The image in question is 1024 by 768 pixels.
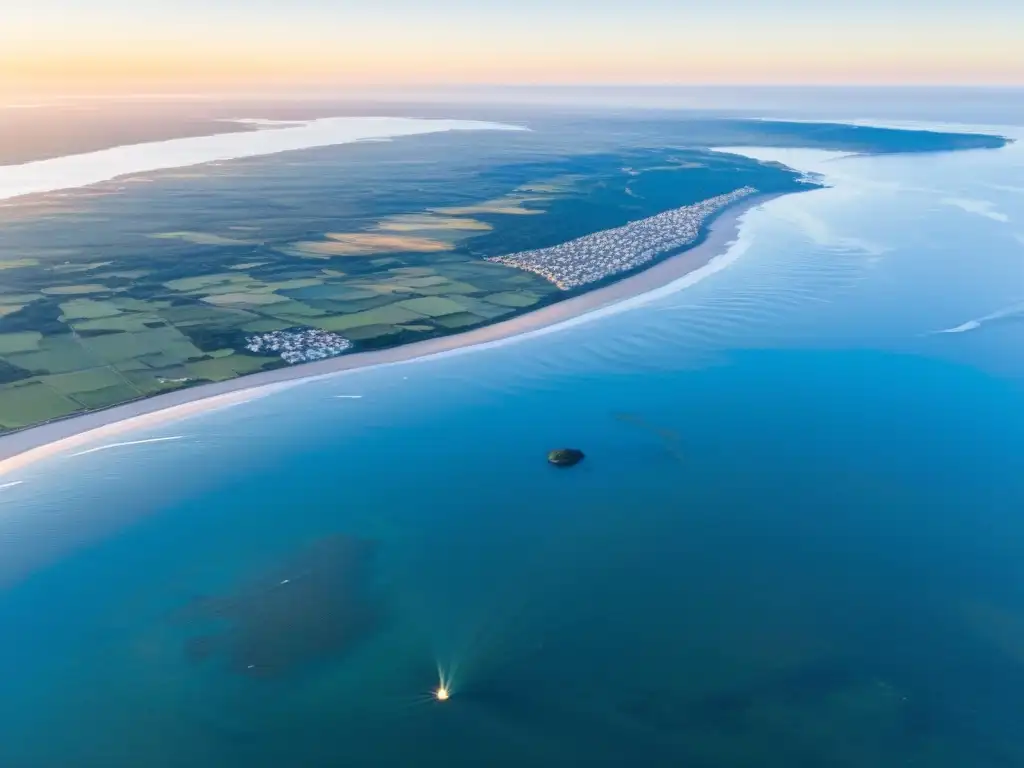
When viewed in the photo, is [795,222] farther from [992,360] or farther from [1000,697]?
[1000,697]

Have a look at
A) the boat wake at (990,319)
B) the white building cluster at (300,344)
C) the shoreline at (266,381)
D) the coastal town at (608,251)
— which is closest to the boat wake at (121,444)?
the shoreline at (266,381)

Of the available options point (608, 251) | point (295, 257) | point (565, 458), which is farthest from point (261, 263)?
point (565, 458)

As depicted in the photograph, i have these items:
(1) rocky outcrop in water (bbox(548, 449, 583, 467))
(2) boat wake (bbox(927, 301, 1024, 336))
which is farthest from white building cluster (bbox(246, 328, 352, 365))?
(2) boat wake (bbox(927, 301, 1024, 336))

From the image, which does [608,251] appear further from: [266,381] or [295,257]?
[266,381]

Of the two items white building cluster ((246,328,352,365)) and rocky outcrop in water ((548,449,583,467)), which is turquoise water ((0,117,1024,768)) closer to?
rocky outcrop in water ((548,449,583,467))

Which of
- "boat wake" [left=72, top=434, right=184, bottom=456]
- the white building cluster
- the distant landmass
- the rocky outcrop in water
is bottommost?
the distant landmass

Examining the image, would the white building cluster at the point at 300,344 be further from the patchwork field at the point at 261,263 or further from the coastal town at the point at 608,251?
the coastal town at the point at 608,251
